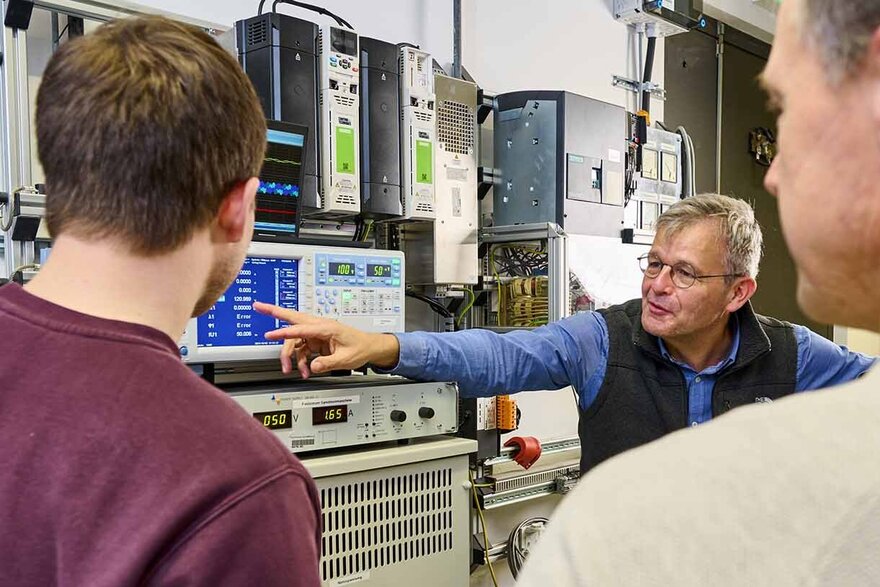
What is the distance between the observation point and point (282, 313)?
4.89 ft

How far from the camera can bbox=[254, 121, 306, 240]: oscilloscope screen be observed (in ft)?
5.21

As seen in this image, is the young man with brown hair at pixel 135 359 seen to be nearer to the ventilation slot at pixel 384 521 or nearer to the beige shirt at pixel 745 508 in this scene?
the beige shirt at pixel 745 508

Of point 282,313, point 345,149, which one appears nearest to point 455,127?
point 345,149

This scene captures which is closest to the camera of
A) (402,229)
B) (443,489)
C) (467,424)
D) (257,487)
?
(257,487)

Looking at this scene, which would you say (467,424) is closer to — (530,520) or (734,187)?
(530,520)

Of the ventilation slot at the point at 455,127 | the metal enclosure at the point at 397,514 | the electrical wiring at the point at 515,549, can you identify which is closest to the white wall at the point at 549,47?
the ventilation slot at the point at 455,127

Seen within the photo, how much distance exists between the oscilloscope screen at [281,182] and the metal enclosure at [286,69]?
172 mm

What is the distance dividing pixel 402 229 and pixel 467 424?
650 mm

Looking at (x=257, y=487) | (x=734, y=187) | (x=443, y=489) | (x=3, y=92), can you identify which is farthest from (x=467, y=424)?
(x=734, y=187)

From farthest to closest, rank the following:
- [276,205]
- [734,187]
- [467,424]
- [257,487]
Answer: [734,187], [467,424], [276,205], [257,487]

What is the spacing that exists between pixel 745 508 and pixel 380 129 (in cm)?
186

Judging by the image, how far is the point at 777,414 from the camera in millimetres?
368

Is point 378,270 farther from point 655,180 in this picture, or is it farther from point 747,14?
point 747,14

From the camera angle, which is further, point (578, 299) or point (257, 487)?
point (578, 299)
